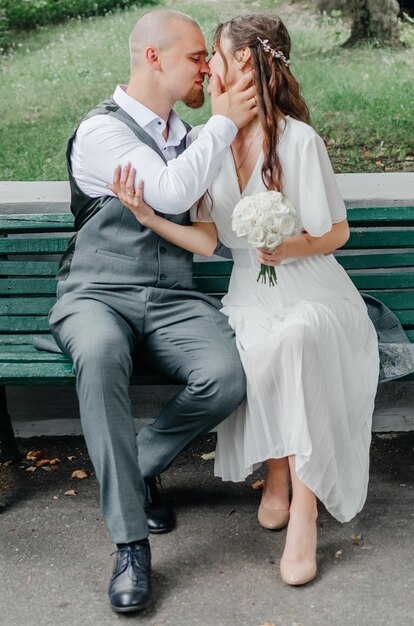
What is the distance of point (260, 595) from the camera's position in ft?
10.6

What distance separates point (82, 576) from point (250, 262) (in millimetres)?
1308

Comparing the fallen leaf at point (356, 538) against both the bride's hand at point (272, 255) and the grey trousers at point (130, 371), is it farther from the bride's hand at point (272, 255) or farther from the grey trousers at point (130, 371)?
the bride's hand at point (272, 255)

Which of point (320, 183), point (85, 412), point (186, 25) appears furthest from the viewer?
point (186, 25)

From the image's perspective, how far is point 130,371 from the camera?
11.0 feet

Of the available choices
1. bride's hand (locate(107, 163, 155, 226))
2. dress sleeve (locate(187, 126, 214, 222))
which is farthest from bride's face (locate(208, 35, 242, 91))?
bride's hand (locate(107, 163, 155, 226))

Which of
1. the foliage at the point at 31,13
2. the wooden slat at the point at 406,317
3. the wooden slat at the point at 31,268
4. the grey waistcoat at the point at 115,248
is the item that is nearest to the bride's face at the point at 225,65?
the grey waistcoat at the point at 115,248

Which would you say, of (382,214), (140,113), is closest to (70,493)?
(140,113)

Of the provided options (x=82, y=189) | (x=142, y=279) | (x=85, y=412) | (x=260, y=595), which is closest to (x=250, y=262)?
(x=142, y=279)

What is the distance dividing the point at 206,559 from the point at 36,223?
1664mm

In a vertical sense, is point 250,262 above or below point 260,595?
above

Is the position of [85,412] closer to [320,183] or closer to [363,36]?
[320,183]

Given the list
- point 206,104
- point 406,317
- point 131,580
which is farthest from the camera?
point 206,104

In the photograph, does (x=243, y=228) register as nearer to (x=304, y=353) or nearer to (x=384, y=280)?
(x=304, y=353)

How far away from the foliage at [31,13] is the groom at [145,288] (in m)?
2.50
